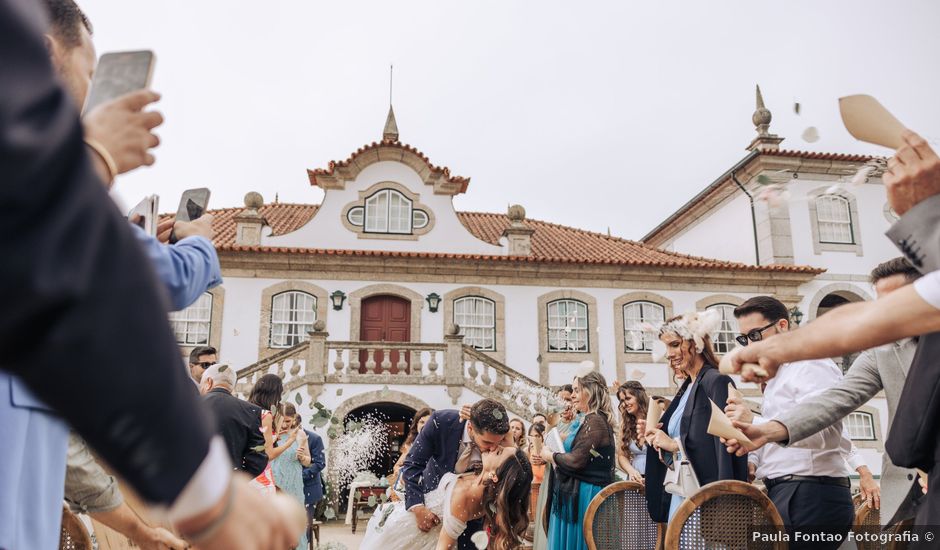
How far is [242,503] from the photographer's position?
907 mm

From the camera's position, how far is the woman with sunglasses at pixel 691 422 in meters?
3.89

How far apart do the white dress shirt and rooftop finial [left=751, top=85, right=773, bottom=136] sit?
2039 cm

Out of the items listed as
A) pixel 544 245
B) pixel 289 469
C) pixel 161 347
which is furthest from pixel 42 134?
pixel 544 245

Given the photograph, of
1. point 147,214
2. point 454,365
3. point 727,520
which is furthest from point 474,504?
point 454,365

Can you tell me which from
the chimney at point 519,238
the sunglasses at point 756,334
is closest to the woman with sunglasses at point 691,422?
the sunglasses at point 756,334

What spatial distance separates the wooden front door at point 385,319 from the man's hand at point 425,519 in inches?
564

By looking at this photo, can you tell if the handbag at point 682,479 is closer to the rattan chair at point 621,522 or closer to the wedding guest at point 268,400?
the rattan chair at point 621,522

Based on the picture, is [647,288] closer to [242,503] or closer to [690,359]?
[690,359]

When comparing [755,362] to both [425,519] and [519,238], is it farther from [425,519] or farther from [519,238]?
[519,238]

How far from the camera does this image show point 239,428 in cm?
460

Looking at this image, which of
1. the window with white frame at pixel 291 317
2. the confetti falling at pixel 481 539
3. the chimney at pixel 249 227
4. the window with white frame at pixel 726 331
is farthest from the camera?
the window with white frame at pixel 726 331

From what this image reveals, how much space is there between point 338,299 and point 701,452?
15.9m

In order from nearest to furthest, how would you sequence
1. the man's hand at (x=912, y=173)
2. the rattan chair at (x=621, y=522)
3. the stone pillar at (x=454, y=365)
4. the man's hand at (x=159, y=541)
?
the man's hand at (x=912, y=173) → the man's hand at (x=159, y=541) → the rattan chair at (x=621, y=522) → the stone pillar at (x=454, y=365)

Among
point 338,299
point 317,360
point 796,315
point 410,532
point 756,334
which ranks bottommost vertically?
point 410,532
